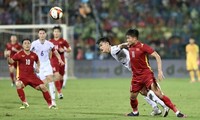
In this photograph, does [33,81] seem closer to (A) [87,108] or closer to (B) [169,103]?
(A) [87,108]

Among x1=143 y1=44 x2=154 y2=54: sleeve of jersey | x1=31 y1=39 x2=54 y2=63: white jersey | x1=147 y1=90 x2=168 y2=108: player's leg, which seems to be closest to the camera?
x1=143 y1=44 x2=154 y2=54: sleeve of jersey

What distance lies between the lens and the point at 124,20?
37750 millimetres

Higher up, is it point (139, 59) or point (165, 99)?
point (139, 59)

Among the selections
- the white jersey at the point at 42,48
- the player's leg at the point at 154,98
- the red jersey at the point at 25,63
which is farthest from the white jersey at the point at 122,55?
the white jersey at the point at 42,48

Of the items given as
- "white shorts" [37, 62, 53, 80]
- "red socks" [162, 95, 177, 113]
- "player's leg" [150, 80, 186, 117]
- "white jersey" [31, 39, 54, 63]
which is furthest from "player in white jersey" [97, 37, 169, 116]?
"white shorts" [37, 62, 53, 80]

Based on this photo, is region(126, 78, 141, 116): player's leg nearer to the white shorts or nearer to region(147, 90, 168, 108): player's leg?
region(147, 90, 168, 108): player's leg

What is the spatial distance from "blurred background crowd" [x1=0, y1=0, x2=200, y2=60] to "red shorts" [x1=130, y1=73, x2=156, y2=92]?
2240 cm

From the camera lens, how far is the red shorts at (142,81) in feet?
45.2

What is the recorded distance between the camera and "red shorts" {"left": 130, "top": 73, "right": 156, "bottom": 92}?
13781mm

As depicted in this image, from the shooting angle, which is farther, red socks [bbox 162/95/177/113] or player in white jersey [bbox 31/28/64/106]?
player in white jersey [bbox 31/28/64/106]

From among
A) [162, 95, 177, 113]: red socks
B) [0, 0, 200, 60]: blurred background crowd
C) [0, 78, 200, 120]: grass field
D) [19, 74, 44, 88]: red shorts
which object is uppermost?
[0, 0, 200, 60]: blurred background crowd

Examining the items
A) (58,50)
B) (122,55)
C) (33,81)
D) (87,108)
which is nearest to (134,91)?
(122,55)

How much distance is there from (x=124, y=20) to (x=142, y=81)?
78.9 ft

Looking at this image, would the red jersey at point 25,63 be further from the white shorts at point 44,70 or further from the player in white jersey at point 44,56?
A: the white shorts at point 44,70
